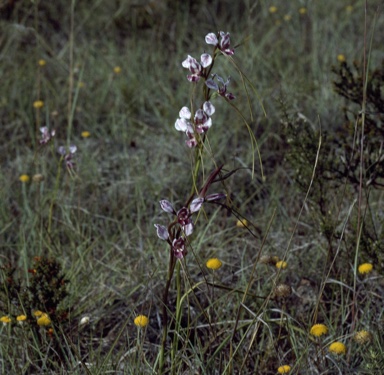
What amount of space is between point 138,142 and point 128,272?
3.77ft

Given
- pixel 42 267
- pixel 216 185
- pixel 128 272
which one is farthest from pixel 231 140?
pixel 42 267

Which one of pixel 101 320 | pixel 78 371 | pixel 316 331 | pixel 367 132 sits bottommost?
pixel 101 320

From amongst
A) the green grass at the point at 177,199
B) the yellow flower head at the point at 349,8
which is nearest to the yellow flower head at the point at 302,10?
the green grass at the point at 177,199

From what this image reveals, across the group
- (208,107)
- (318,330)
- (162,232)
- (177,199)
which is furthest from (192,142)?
(177,199)

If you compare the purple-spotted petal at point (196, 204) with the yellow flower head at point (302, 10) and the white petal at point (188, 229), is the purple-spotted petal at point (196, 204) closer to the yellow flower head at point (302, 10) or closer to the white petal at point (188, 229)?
the white petal at point (188, 229)

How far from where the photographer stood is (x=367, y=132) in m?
2.50

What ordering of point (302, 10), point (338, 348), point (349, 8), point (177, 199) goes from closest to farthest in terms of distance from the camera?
point (338, 348) < point (177, 199) < point (302, 10) < point (349, 8)

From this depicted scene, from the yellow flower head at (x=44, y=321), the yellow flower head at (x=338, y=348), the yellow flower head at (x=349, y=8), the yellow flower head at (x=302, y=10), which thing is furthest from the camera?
the yellow flower head at (x=349, y=8)

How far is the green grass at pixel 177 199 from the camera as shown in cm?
193

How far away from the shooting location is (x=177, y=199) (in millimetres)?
2943

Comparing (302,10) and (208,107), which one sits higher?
(208,107)

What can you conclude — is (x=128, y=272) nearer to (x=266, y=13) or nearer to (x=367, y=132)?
(x=367, y=132)

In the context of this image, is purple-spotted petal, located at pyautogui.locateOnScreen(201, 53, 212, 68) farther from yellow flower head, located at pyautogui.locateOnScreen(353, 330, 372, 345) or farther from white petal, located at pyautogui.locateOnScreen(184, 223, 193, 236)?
yellow flower head, located at pyautogui.locateOnScreen(353, 330, 372, 345)

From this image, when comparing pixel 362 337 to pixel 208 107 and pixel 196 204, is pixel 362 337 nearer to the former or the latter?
pixel 196 204
